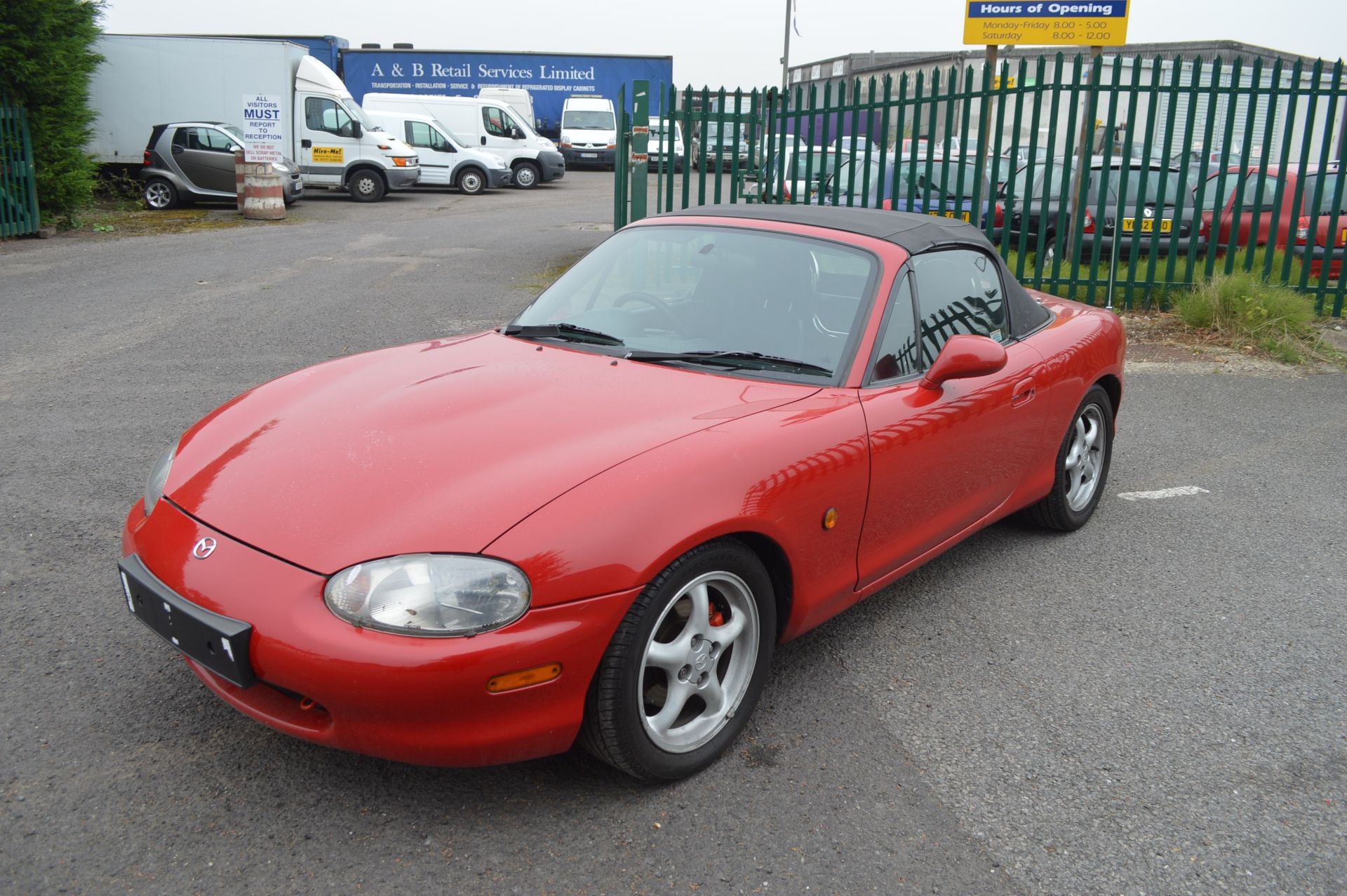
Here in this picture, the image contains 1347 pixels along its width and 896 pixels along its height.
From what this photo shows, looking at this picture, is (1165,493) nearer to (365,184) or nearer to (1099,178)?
(1099,178)

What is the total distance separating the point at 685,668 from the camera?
8.91 feet

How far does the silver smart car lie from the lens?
727 inches

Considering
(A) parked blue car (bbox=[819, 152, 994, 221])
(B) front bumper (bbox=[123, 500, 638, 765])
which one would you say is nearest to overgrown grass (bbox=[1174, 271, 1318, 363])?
(A) parked blue car (bbox=[819, 152, 994, 221])

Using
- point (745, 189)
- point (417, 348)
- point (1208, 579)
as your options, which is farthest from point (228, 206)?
point (1208, 579)

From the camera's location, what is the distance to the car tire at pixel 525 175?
26.4 meters

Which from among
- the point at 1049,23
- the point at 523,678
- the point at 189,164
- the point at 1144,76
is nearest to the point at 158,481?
the point at 523,678

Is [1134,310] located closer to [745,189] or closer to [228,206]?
[745,189]

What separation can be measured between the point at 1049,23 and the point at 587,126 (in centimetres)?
2323

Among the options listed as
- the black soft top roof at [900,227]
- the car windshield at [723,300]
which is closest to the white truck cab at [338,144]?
the black soft top roof at [900,227]

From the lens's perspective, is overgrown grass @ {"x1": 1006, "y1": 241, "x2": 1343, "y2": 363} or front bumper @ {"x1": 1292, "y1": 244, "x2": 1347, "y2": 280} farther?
front bumper @ {"x1": 1292, "y1": 244, "x2": 1347, "y2": 280}

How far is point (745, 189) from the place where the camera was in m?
11.2

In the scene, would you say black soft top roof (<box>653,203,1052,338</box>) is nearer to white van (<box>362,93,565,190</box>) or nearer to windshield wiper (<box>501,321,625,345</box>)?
windshield wiper (<box>501,321,625,345</box>)

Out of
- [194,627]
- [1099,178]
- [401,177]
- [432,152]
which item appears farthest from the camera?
[432,152]

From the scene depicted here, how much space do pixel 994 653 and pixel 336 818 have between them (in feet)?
7.08
